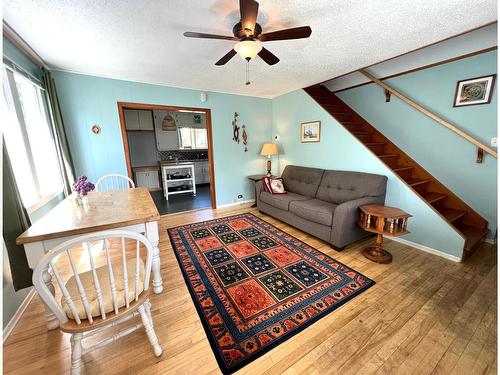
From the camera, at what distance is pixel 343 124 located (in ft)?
11.0

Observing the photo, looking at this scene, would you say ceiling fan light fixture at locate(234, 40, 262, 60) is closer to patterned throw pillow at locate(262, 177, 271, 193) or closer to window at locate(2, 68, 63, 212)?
window at locate(2, 68, 63, 212)

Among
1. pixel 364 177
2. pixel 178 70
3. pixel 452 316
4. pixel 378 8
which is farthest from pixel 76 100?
pixel 452 316

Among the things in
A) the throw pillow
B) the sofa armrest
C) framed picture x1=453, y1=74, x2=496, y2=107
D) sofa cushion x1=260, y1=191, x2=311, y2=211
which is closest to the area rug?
the sofa armrest

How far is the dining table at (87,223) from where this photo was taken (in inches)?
48.0

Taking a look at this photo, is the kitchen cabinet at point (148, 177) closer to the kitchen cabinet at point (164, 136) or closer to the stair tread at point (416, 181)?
the kitchen cabinet at point (164, 136)

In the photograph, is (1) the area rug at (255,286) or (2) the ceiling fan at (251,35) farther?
(2) the ceiling fan at (251,35)

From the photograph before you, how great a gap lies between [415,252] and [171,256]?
2.98 metres

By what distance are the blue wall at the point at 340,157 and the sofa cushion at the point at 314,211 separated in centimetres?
86

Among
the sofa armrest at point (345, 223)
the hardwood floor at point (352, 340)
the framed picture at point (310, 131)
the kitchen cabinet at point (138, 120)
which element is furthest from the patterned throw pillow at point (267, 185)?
the kitchen cabinet at point (138, 120)

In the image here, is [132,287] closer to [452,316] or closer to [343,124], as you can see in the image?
→ [452,316]

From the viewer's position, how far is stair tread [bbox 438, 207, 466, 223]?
8.21 feet

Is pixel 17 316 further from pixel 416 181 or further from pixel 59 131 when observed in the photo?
pixel 416 181

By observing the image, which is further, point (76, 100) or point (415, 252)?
point (76, 100)

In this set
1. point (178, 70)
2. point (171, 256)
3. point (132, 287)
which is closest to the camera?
point (132, 287)
